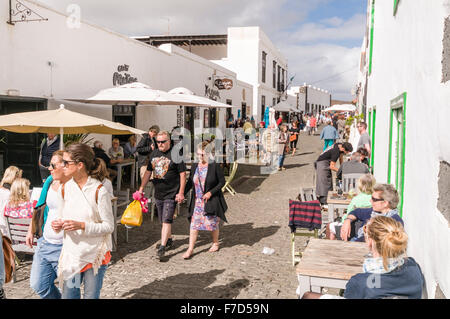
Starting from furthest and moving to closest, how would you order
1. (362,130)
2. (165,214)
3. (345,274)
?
1. (362,130)
2. (165,214)
3. (345,274)

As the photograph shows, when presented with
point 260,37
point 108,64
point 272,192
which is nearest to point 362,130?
point 272,192

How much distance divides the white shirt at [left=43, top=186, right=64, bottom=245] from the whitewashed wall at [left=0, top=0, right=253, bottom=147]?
6.00 meters

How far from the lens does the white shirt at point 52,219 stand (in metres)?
3.42

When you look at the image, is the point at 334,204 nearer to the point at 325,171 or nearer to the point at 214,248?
the point at 325,171

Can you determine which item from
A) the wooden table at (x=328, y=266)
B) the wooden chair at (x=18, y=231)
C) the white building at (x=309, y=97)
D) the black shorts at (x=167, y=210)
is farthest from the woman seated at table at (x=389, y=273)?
the white building at (x=309, y=97)

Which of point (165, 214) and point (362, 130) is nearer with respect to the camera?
point (165, 214)

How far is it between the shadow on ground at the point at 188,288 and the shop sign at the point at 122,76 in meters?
8.64

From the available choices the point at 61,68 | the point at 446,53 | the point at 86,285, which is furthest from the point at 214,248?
the point at 61,68

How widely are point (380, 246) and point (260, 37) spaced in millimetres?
28593

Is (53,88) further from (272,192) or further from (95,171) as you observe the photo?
(95,171)

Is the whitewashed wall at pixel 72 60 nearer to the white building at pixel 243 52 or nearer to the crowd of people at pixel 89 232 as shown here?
the crowd of people at pixel 89 232

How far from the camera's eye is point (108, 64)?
12195 mm
